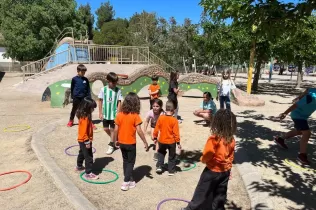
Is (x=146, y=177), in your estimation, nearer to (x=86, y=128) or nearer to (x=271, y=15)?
(x=86, y=128)

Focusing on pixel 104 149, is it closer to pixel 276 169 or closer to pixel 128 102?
pixel 128 102

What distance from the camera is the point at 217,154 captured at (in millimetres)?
3852

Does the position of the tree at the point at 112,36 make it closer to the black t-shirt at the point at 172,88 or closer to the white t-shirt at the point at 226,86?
the white t-shirt at the point at 226,86

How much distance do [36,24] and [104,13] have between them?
58433mm

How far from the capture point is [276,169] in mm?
5973

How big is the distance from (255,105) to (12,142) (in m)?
11.1

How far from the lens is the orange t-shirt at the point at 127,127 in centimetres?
493

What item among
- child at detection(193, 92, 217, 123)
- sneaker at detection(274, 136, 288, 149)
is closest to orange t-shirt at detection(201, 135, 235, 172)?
sneaker at detection(274, 136, 288, 149)

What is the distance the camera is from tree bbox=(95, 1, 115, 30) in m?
91.6

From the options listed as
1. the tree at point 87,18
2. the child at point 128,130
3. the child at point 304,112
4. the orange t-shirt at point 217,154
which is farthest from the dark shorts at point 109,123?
the tree at point 87,18

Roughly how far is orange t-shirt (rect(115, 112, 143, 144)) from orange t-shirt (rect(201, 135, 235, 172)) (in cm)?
147

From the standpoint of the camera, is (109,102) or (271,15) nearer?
(271,15)

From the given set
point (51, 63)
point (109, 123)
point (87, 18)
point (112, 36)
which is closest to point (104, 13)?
point (87, 18)

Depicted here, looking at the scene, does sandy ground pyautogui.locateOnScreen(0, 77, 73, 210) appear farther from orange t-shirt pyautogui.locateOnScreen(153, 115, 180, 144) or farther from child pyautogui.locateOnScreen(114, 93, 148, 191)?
orange t-shirt pyautogui.locateOnScreen(153, 115, 180, 144)
